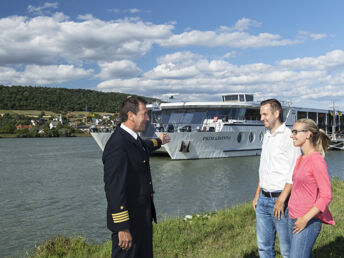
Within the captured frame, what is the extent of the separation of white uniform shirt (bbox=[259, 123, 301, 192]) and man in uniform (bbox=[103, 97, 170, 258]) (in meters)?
1.21

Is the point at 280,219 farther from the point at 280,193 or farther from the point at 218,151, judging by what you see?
the point at 218,151

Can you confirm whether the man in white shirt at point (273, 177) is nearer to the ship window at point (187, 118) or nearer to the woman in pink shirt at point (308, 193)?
the woman in pink shirt at point (308, 193)

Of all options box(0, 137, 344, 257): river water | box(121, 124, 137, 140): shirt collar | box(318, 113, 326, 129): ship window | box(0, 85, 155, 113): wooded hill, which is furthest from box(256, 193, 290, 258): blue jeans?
box(0, 85, 155, 113): wooded hill

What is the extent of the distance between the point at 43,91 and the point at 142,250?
125 metres

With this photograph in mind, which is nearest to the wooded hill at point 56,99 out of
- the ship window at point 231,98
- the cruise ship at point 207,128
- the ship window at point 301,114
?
the ship window at point 301,114

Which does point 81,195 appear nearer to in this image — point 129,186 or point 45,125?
point 129,186

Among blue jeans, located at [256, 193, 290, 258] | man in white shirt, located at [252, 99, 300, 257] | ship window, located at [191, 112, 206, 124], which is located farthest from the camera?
ship window, located at [191, 112, 206, 124]

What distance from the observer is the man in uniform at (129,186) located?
226cm

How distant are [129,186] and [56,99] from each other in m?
118

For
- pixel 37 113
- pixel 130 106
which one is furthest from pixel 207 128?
pixel 37 113

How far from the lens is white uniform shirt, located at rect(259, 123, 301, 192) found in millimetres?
2955

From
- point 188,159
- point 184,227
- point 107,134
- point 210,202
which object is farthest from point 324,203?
point 107,134

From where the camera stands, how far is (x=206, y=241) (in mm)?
4973

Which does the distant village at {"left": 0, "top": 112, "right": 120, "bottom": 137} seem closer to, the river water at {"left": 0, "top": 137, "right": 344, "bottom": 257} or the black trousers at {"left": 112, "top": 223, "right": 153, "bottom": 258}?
the river water at {"left": 0, "top": 137, "right": 344, "bottom": 257}
